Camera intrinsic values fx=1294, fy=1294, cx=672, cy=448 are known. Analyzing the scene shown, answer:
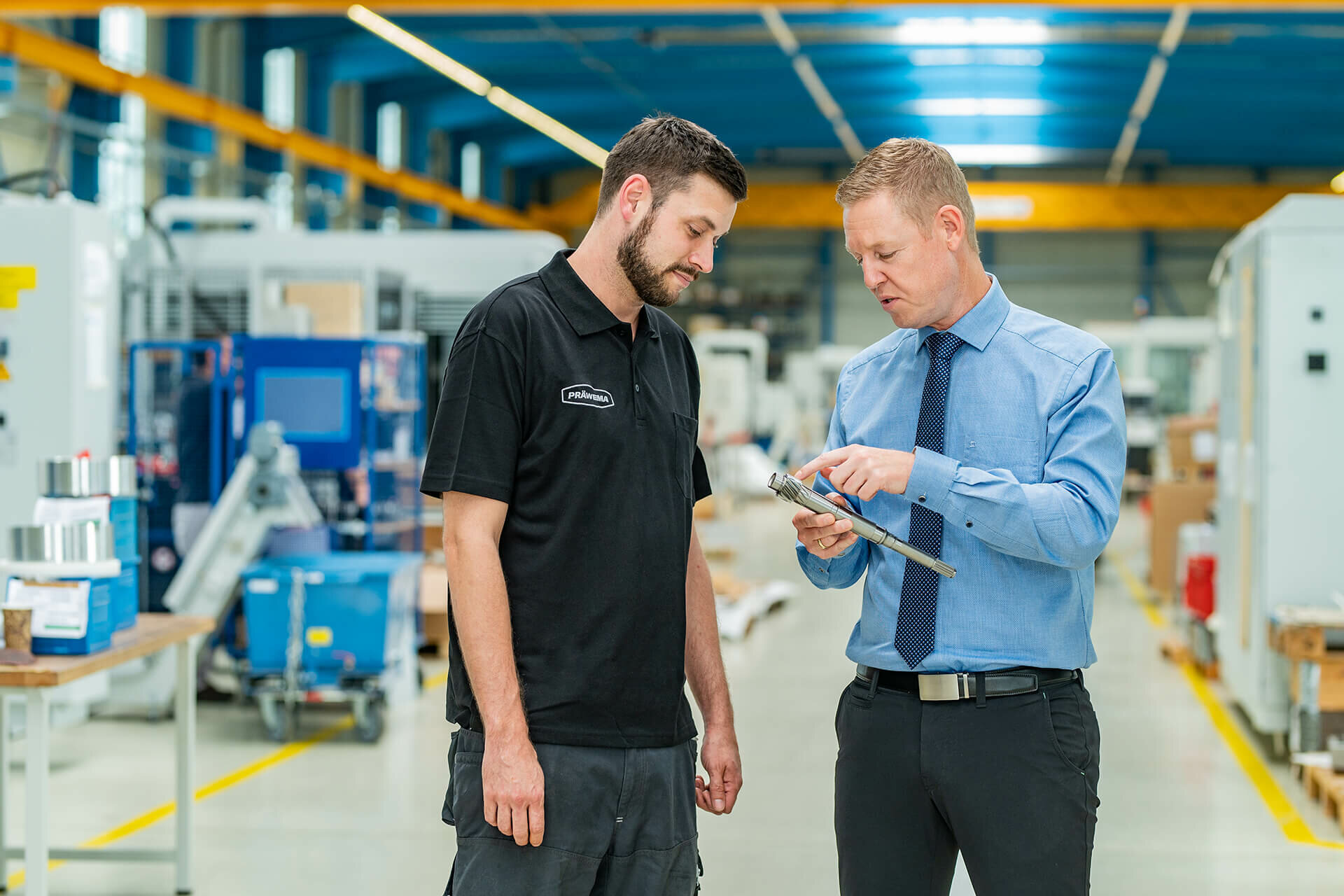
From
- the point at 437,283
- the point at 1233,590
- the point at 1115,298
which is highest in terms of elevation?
the point at 1115,298

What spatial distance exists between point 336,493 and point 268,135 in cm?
917

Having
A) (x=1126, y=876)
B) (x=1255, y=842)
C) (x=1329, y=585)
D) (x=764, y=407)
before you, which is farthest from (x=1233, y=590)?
Answer: (x=764, y=407)

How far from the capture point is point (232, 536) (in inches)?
239

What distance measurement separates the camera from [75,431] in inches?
225

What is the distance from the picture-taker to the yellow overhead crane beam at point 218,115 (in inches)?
415

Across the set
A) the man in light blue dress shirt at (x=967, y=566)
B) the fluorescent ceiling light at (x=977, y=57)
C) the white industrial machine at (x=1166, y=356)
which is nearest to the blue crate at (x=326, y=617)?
the man in light blue dress shirt at (x=967, y=566)

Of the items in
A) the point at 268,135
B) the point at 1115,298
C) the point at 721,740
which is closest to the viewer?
the point at 721,740

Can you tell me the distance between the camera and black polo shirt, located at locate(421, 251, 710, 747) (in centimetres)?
182

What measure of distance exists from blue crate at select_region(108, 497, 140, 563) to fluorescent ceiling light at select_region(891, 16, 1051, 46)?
12.2 metres

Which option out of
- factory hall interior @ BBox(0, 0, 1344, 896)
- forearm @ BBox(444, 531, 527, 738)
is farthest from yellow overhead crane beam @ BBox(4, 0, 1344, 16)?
forearm @ BBox(444, 531, 527, 738)

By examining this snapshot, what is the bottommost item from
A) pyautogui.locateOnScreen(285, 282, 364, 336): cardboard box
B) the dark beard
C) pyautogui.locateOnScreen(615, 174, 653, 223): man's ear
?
the dark beard

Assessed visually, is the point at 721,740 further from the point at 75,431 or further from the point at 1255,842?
the point at 75,431

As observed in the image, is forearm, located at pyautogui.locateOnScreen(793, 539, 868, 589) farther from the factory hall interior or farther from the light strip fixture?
the light strip fixture

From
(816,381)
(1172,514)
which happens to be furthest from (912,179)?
(816,381)
